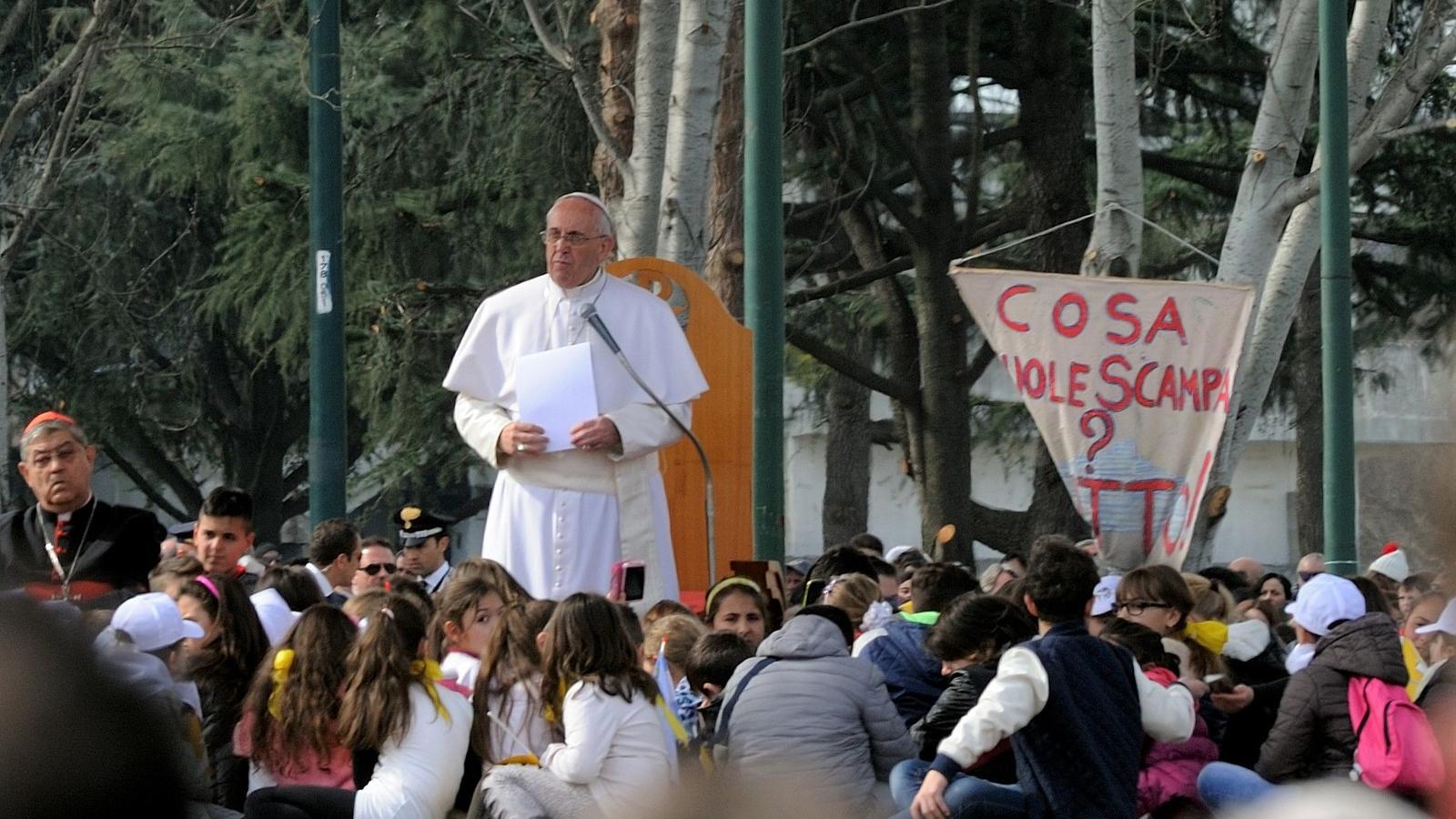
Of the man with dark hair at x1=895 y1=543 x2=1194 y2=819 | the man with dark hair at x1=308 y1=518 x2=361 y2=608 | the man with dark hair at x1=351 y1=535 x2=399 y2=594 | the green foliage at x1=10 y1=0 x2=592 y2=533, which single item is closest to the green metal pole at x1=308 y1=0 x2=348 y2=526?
the man with dark hair at x1=351 y1=535 x2=399 y2=594

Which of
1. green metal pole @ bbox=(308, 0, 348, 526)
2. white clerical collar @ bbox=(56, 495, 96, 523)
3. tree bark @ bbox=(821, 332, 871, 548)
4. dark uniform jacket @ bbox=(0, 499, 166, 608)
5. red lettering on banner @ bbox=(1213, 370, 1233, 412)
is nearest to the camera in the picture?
dark uniform jacket @ bbox=(0, 499, 166, 608)

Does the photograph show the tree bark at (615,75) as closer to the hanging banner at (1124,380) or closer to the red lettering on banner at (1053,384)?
the hanging banner at (1124,380)

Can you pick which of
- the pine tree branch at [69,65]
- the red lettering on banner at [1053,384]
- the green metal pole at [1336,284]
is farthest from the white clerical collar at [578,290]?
the pine tree branch at [69,65]

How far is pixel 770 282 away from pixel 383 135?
1169cm

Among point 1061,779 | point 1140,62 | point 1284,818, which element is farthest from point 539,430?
point 1140,62

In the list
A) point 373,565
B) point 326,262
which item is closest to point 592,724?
point 373,565

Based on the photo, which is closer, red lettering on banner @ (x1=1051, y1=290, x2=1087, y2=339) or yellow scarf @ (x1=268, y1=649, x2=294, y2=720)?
yellow scarf @ (x1=268, y1=649, x2=294, y2=720)

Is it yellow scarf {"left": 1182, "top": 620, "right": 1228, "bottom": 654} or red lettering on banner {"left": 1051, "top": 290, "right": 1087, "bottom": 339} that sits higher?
red lettering on banner {"left": 1051, "top": 290, "right": 1087, "bottom": 339}

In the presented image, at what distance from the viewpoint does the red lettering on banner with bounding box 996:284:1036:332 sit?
10242mm

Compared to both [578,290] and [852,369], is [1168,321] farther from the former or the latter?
[852,369]

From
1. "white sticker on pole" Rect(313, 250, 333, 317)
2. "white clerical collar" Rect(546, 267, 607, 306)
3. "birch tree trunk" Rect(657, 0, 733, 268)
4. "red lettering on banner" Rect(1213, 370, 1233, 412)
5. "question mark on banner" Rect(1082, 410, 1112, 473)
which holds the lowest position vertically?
"question mark on banner" Rect(1082, 410, 1112, 473)

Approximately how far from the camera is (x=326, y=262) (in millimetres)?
11555

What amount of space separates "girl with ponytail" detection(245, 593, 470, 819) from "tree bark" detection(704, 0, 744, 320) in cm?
887

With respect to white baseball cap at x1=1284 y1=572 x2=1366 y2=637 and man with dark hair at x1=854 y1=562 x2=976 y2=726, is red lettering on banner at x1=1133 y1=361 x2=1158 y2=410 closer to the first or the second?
white baseball cap at x1=1284 y1=572 x2=1366 y2=637
